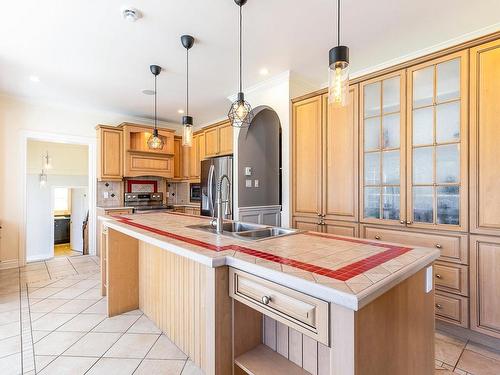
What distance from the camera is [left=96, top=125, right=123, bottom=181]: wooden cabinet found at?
472 centimetres

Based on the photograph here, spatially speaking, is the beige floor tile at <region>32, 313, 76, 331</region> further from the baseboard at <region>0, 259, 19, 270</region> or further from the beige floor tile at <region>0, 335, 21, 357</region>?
the baseboard at <region>0, 259, 19, 270</region>

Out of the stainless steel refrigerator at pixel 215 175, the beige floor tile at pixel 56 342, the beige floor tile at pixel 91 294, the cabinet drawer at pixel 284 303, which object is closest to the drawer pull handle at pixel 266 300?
the cabinet drawer at pixel 284 303

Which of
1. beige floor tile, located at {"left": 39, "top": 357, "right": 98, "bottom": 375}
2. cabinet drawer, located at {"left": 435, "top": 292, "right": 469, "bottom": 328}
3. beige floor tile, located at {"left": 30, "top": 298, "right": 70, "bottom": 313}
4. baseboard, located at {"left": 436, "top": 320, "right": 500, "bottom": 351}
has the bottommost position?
beige floor tile, located at {"left": 30, "top": 298, "right": 70, "bottom": 313}

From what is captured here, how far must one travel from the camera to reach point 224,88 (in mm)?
3951

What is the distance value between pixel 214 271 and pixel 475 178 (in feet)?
6.82

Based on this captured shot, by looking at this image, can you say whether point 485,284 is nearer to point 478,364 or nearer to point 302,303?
point 478,364

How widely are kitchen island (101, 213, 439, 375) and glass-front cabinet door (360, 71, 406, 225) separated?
1.13 meters

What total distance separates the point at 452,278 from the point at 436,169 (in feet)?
2.94

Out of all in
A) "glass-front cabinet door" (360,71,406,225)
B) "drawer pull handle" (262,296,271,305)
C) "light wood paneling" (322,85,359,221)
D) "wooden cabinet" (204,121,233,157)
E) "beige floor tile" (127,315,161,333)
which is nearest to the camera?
"drawer pull handle" (262,296,271,305)

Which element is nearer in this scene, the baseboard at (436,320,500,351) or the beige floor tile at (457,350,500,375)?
the beige floor tile at (457,350,500,375)

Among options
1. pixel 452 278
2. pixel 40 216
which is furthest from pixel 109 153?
pixel 452 278

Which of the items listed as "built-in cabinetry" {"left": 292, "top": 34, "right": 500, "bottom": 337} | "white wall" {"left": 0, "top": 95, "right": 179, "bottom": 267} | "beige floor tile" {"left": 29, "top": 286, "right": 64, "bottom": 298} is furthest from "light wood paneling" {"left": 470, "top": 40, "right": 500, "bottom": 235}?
"white wall" {"left": 0, "top": 95, "right": 179, "bottom": 267}

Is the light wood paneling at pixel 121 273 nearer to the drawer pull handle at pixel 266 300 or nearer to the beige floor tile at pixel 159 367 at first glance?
the beige floor tile at pixel 159 367

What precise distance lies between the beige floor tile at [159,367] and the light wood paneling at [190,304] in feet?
0.37
